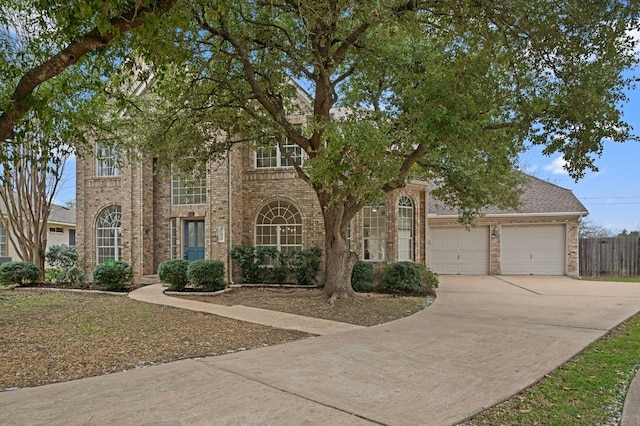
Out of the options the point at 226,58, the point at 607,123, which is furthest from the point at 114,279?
the point at 607,123

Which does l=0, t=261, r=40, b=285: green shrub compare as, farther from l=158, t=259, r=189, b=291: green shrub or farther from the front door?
the front door

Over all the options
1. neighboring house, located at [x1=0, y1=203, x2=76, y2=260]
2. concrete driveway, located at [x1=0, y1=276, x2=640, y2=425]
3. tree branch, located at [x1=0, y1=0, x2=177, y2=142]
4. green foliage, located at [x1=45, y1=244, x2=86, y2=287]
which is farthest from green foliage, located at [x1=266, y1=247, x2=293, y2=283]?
neighboring house, located at [x1=0, y1=203, x2=76, y2=260]

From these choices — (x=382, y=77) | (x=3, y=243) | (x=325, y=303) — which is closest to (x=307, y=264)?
(x=325, y=303)

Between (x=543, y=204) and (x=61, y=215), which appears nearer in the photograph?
(x=543, y=204)

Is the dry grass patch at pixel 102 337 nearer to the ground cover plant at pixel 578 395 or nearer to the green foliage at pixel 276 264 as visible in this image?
the ground cover plant at pixel 578 395

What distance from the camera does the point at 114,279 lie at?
14031 millimetres

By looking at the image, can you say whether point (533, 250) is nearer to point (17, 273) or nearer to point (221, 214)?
point (221, 214)

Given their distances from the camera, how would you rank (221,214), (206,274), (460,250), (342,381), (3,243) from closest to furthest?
1. (342,381)
2. (206,274)
3. (221,214)
4. (460,250)
5. (3,243)

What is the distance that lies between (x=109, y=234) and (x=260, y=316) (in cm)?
961

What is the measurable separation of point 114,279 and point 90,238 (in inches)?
135

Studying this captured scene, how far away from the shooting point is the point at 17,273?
1459cm

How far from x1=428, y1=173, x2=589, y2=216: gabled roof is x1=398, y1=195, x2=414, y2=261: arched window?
13.7ft

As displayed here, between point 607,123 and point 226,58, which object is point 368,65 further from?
point 607,123

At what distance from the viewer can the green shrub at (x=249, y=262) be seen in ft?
49.7
